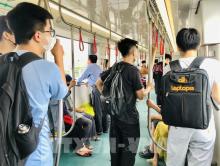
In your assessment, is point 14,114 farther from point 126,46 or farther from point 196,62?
point 126,46

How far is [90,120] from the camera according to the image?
331 centimetres

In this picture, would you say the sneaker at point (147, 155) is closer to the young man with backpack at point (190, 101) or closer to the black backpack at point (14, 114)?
the young man with backpack at point (190, 101)

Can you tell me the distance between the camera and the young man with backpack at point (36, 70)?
35.7 inches

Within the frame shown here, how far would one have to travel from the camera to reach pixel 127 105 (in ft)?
6.17

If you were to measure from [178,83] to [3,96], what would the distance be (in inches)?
45.9

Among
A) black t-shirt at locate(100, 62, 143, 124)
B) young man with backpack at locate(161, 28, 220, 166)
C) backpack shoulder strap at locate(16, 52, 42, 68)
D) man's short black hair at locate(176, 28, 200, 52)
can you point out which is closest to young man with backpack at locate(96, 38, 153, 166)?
black t-shirt at locate(100, 62, 143, 124)

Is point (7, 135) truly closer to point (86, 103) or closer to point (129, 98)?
point (129, 98)

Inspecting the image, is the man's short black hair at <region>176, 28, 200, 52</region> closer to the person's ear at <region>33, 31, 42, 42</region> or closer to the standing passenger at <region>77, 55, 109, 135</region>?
the person's ear at <region>33, 31, 42, 42</region>

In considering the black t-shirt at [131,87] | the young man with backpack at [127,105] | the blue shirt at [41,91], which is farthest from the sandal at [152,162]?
the blue shirt at [41,91]

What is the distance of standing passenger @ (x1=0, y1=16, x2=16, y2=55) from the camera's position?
143 cm

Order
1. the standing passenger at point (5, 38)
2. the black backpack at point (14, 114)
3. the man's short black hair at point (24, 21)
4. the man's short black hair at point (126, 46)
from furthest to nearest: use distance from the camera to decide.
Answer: the man's short black hair at point (126, 46) < the standing passenger at point (5, 38) < the man's short black hair at point (24, 21) < the black backpack at point (14, 114)

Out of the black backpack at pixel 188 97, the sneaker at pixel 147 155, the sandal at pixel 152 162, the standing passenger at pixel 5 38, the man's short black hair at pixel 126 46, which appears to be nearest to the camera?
the black backpack at pixel 188 97

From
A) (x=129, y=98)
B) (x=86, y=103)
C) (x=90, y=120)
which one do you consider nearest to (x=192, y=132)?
(x=129, y=98)

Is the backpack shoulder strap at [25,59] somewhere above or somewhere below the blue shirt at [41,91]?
above
